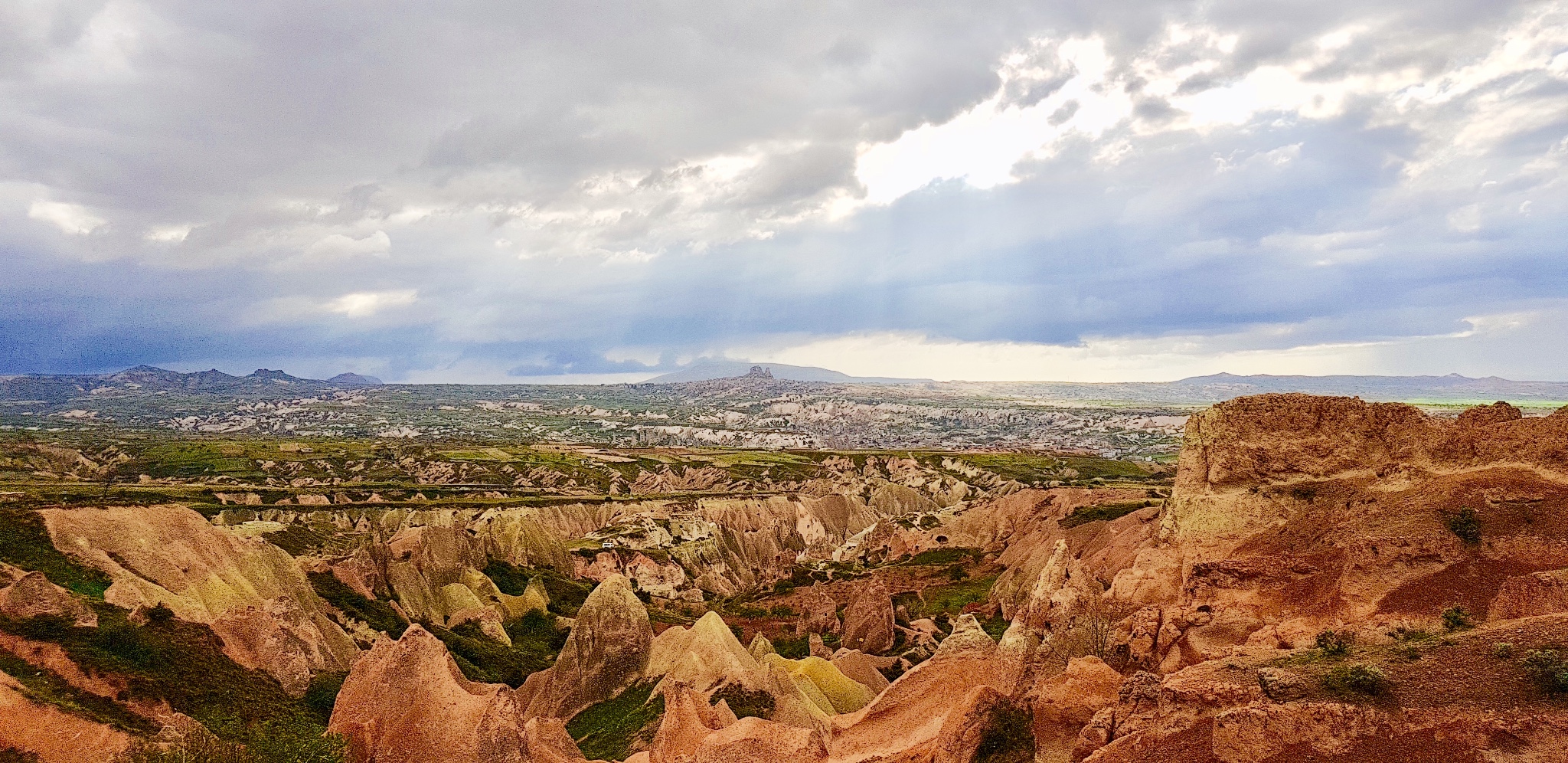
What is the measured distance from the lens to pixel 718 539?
94000 mm

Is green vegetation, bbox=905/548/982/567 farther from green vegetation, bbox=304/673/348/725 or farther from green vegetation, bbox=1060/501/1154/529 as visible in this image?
green vegetation, bbox=304/673/348/725

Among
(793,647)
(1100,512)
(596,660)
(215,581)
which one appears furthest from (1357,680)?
(1100,512)

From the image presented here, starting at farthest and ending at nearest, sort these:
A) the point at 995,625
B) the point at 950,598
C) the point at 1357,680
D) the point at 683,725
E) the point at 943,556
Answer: the point at 943,556, the point at 950,598, the point at 995,625, the point at 683,725, the point at 1357,680

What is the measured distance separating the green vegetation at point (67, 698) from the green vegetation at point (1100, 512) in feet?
212

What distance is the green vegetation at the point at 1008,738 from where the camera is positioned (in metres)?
21.9

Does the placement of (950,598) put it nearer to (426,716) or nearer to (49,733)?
(426,716)

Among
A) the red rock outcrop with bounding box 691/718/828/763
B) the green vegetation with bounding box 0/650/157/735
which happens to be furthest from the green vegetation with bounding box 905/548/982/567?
the green vegetation with bounding box 0/650/157/735

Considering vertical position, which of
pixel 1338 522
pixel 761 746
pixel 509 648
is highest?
pixel 1338 522

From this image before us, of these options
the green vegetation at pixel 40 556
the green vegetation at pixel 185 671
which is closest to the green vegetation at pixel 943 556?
the green vegetation at pixel 185 671

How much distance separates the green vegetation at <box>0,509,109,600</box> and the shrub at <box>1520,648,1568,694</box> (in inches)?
2063

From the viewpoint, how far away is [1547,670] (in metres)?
14.7

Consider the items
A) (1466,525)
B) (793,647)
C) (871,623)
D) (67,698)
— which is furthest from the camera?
(793,647)

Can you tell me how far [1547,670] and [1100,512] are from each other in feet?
201

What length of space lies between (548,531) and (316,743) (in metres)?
60.0
